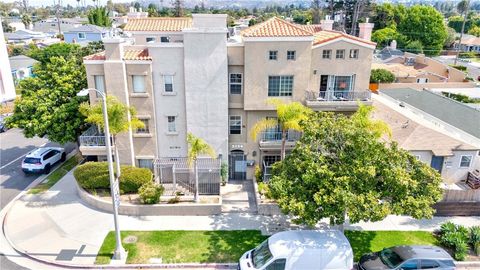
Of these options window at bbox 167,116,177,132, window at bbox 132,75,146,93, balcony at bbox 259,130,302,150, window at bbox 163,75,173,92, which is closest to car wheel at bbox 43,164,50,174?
window at bbox 132,75,146,93

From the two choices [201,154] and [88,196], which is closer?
[88,196]

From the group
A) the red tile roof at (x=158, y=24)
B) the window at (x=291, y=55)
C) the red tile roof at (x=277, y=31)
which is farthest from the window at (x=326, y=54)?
the red tile roof at (x=158, y=24)

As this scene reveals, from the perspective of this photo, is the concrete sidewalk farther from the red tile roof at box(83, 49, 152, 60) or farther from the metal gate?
the red tile roof at box(83, 49, 152, 60)

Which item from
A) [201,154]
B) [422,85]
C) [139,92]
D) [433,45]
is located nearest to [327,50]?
[201,154]

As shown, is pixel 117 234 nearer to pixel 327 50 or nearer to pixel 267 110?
pixel 267 110

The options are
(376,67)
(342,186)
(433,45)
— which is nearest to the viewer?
(342,186)

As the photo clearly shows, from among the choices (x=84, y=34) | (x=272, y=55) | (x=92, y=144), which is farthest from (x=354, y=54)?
(x=84, y=34)
